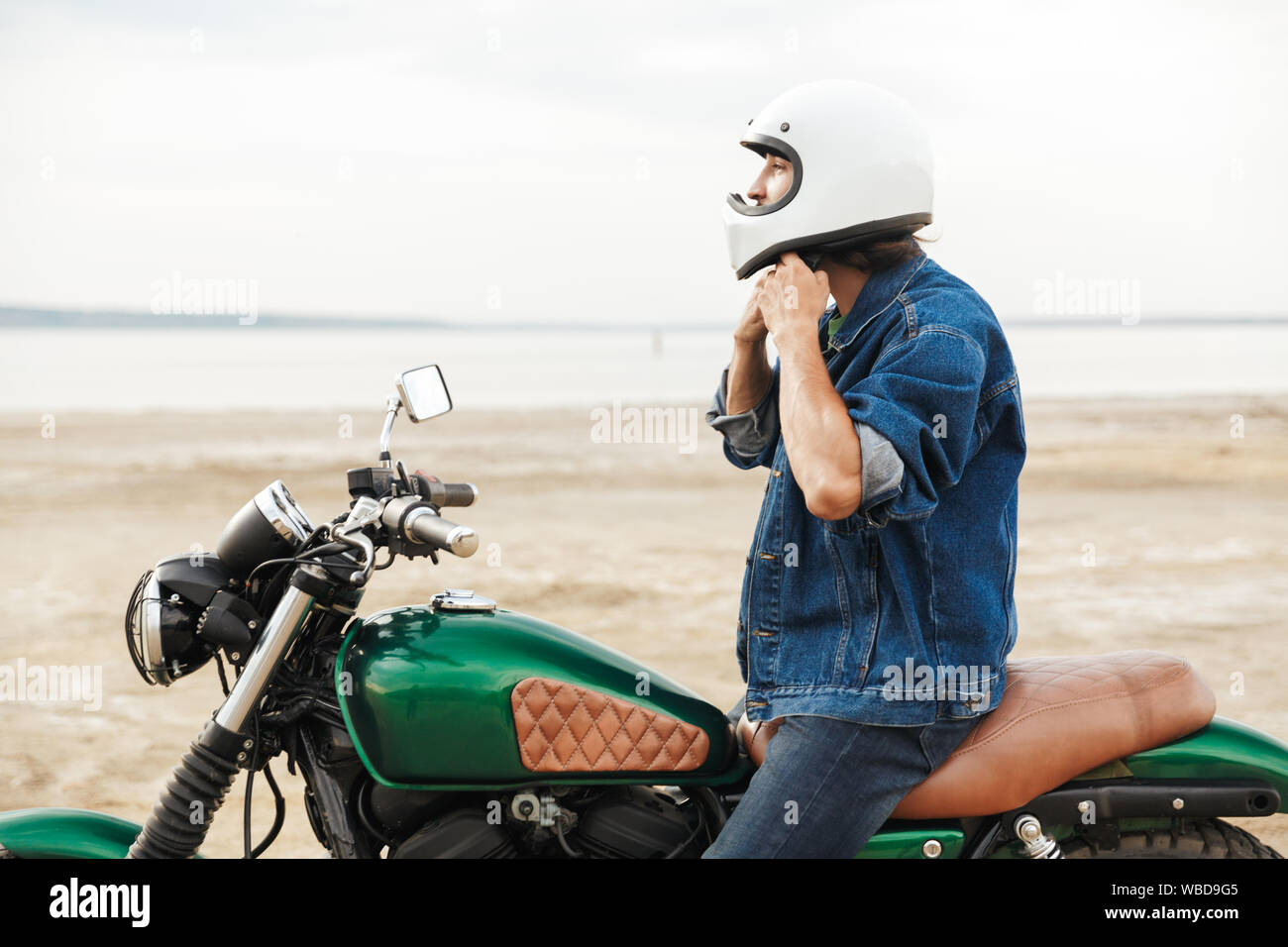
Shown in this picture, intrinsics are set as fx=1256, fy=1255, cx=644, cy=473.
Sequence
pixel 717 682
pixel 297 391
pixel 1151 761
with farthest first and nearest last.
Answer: pixel 297 391 → pixel 717 682 → pixel 1151 761

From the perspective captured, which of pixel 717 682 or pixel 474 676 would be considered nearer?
pixel 474 676

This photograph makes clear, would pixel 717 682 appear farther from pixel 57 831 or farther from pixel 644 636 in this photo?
pixel 57 831

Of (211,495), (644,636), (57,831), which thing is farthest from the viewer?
(211,495)

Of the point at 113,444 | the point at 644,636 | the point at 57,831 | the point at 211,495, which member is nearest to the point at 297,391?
the point at 113,444

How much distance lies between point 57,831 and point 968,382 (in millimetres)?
2259

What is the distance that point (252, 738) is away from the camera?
261 cm

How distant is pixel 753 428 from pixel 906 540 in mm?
494

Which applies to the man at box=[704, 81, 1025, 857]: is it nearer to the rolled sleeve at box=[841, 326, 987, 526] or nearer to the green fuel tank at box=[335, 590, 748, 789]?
the rolled sleeve at box=[841, 326, 987, 526]

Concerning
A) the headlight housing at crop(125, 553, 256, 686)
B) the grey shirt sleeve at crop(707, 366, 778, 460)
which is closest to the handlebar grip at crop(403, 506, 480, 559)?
the headlight housing at crop(125, 553, 256, 686)

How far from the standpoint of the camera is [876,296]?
2.67m

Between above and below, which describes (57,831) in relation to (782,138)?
below

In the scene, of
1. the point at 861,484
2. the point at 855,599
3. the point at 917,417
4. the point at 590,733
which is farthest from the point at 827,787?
the point at 917,417

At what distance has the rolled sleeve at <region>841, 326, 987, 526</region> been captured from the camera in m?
2.34
